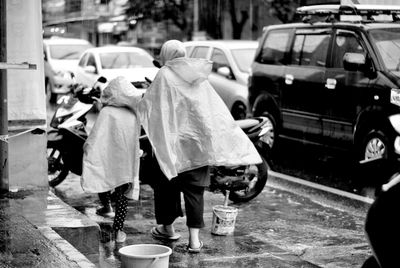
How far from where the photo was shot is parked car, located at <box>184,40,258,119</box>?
1542 centimetres

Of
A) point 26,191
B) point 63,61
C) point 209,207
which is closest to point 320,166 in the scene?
point 209,207

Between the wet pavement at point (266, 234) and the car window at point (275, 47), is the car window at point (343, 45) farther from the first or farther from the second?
the wet pavement at point (266, 234)

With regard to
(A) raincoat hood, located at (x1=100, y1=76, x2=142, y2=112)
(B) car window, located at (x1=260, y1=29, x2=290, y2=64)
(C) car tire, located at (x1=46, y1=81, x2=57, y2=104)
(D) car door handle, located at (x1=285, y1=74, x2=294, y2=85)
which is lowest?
(C) car tire, located at (x1=46, y1=81, x2=57, y2=104)

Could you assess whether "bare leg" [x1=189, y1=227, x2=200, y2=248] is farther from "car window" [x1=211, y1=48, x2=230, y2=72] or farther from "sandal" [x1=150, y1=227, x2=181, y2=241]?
"car window" [x1=211, y1=48, x2=230, y2=72]

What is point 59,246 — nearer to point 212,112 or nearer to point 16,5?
point 212,112

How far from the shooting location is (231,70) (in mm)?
15938

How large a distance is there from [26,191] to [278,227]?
266 cm

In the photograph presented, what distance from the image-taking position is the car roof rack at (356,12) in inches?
443

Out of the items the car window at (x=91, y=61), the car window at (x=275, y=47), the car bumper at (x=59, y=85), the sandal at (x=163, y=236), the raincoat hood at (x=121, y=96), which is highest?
the raincoat hood at (x=121, y=96)

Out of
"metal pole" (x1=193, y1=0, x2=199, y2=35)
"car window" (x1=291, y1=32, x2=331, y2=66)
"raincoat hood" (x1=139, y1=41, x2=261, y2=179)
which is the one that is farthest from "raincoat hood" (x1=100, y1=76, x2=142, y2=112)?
"metal pole" (x1=193, y1=0, x2=199, y2=35)

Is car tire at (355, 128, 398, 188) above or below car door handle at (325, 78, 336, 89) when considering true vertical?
below

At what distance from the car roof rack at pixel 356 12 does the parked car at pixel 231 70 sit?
3.18 metres

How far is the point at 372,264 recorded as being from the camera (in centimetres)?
434

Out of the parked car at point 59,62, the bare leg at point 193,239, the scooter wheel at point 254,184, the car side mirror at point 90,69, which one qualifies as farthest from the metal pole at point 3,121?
the parked car at point 59,62
